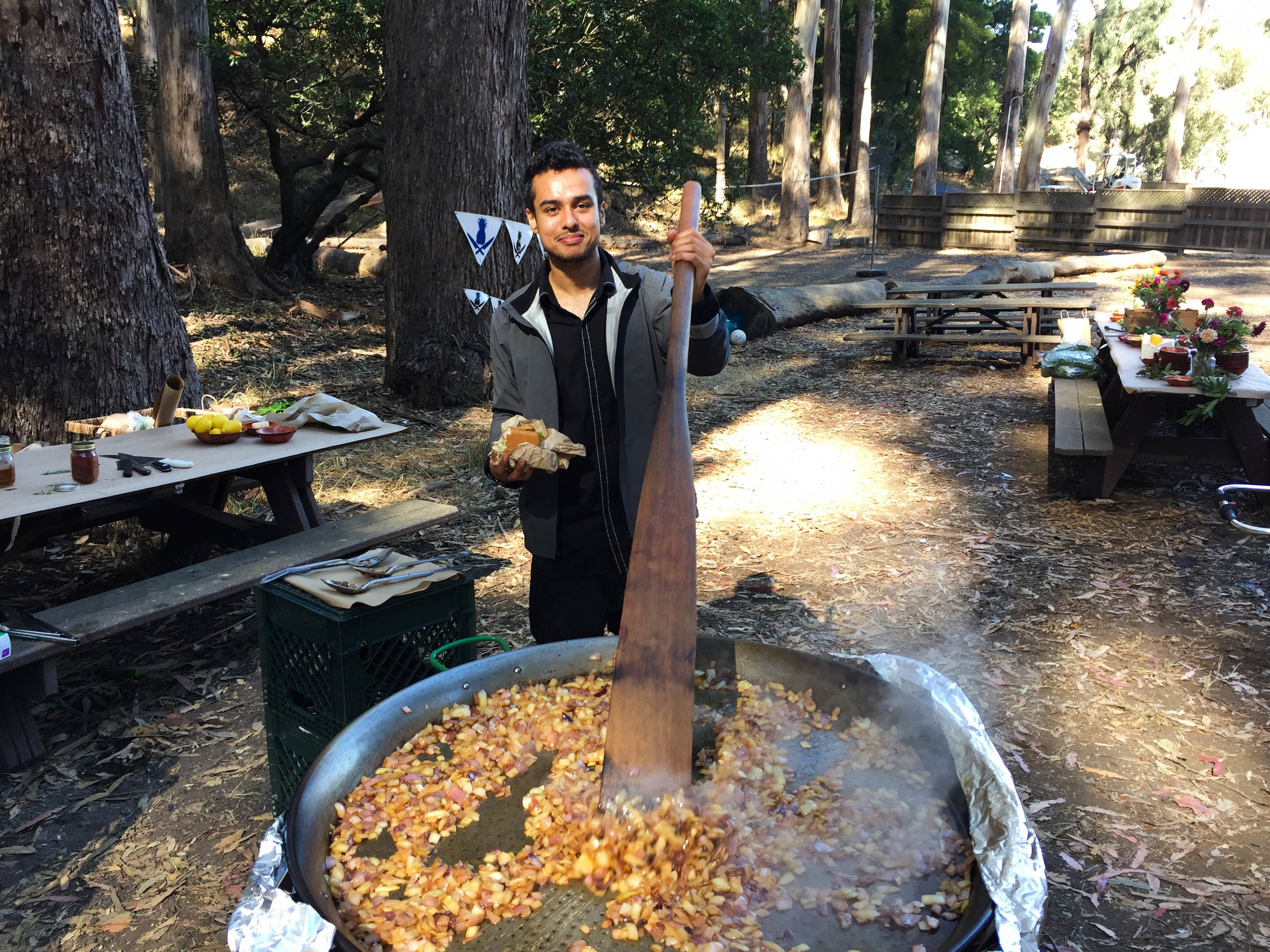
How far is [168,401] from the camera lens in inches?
214

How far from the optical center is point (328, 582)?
2.86 m

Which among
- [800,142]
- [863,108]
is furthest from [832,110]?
[800,142]

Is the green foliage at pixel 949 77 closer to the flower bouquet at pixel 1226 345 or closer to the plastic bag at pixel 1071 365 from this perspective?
the plastic bag at pixel 1071 365

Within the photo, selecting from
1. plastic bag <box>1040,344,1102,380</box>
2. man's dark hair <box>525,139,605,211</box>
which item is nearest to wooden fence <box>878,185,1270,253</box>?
plastic bag <box>1040,344,1102,380</box>

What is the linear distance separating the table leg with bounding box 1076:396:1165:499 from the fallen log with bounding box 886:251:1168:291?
20.0 feet

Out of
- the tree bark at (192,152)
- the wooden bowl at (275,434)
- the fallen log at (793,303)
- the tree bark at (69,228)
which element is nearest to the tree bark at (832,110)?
the fallen log at (793,303)

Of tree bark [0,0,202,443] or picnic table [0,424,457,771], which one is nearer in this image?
picnic table [0,424,457,771]

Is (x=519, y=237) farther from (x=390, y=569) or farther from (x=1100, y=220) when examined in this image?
(x=1100, y=220)

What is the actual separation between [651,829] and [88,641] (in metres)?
2.56

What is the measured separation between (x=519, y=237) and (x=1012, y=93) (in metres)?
21.8

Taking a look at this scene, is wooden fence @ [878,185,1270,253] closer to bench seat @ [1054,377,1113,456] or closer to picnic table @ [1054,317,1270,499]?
bench seat @ [1054,377,1113,456]

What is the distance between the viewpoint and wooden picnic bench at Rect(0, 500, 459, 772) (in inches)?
137

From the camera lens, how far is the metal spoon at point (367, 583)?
111 inches

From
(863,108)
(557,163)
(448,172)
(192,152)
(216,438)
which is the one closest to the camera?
(557,163)
